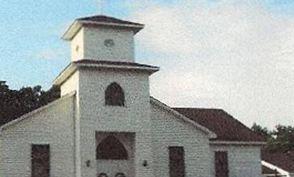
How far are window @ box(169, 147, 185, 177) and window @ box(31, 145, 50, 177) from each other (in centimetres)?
688

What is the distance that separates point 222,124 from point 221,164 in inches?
123

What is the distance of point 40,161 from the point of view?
37.7 meters

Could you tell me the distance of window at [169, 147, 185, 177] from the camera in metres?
40.5

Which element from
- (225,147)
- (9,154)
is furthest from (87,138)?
(225,147)

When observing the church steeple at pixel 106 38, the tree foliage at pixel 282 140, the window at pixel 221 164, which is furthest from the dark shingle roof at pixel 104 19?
the tree foliage at pixel 282 140

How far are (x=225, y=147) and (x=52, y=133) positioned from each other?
11.4m

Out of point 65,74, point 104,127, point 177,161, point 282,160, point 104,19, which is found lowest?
point 177,161

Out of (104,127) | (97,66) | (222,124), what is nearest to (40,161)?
(104,127)

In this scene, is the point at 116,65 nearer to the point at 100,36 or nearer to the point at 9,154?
the point at 100,36

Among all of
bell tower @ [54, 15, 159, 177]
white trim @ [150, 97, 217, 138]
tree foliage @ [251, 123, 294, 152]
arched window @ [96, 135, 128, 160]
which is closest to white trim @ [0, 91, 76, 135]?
bell tower @ [54, 15, 159, 177]

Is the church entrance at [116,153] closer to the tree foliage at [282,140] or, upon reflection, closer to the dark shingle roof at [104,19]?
the dark shingle roof at [104,19]

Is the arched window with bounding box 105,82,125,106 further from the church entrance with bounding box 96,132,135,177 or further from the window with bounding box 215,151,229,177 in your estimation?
the window with bounding box 215,151,229,177

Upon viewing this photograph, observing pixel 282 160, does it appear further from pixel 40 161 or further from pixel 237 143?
pixel 40 161

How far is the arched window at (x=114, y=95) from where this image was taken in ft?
127
